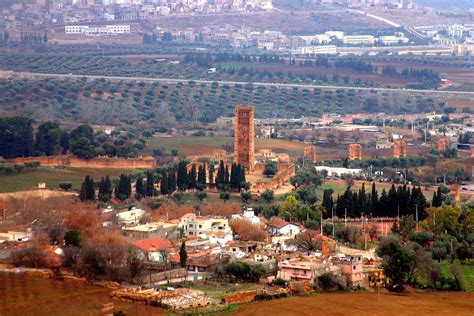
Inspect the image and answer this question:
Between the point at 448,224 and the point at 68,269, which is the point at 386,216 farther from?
the point at 68,269

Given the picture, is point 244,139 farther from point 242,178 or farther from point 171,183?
point 171,183

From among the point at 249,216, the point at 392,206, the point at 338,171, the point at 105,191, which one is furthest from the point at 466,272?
the point at 338,171

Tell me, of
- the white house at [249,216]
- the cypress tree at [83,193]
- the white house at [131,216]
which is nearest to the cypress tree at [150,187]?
the cypress tree at [83,193]

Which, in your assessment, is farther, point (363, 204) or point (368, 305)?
point (363, 204)

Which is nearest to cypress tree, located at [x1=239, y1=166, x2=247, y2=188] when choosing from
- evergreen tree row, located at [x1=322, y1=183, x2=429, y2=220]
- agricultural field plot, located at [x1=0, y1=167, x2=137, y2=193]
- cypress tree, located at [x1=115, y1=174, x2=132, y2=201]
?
cypress tree, located at [x1=115, y1=174, x2=132, y2=201]

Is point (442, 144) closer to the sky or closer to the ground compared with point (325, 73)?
closer to the sky

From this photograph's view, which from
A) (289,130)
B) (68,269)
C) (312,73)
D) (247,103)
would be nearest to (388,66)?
(312,73)

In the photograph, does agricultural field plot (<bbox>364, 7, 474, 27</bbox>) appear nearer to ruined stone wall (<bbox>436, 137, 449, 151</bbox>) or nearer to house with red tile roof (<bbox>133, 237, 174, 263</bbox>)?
ruined stone wall (<bbox>436, 137, 449, 151</bbox>)

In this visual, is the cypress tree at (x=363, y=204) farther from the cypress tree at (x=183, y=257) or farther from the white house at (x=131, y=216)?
the cypress tree at (x=183, y=257)
